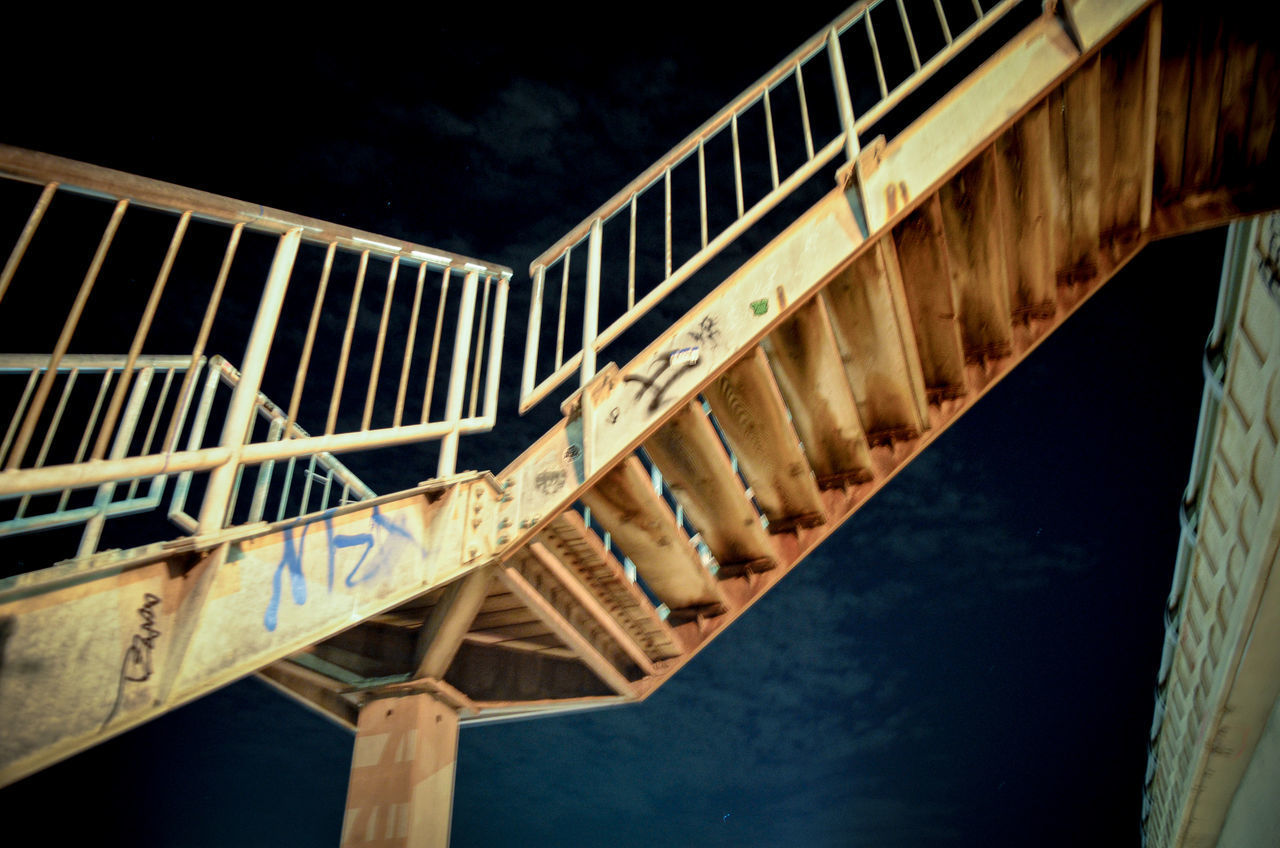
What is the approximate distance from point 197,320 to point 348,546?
886 centimetres

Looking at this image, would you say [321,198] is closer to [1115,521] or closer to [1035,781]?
[1115,521]

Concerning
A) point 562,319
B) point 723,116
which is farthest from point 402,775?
point 723,116

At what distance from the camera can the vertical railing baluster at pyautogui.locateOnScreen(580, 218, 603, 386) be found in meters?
3.66

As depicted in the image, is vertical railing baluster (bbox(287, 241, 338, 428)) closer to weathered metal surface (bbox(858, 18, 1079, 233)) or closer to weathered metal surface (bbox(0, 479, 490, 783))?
weathered metal surface (bbox(0, 479, 490, 783))

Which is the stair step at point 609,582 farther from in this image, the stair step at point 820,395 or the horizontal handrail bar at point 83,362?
the horizontal handrail bar at point 83,362

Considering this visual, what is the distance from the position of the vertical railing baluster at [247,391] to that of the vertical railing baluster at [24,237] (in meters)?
0.76

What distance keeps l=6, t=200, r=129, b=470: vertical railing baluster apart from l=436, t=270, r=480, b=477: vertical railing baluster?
1543mm

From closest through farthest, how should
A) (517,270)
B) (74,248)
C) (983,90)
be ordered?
1. (983,90)
2. (74,248)
3. (517,270)

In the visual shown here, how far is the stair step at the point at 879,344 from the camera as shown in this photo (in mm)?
3639

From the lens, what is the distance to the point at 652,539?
4.18 meters

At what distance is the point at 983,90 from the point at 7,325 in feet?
29.4

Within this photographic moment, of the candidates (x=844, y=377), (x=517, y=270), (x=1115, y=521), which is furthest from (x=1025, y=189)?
(x=1115, y=521)

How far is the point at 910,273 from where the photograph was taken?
3852 mm

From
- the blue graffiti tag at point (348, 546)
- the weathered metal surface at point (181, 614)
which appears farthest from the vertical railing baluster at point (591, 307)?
the blue graffiti tag at point (348, 546)
